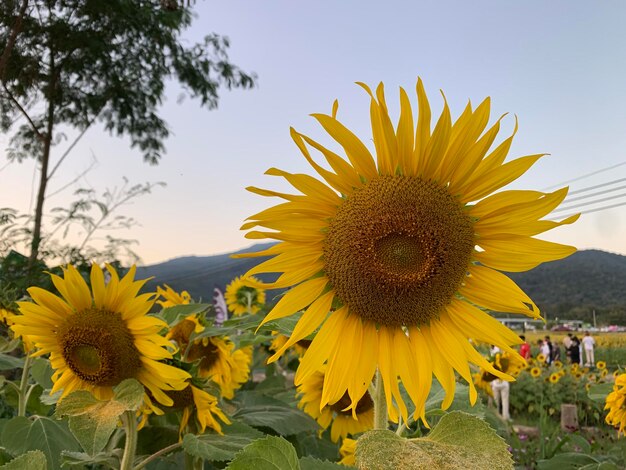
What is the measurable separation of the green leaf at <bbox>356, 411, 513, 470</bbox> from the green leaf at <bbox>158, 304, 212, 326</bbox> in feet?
2.06

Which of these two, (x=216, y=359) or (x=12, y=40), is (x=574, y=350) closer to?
(x=216, y=359)

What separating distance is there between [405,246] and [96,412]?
2.05 ft

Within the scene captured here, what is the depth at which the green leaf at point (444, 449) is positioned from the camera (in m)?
0.65

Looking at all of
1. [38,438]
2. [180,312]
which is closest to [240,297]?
[38,438]

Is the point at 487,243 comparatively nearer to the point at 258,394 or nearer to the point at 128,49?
the point at 258,394

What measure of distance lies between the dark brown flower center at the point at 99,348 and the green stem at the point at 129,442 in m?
0.11

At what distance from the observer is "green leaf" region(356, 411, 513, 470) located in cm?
65

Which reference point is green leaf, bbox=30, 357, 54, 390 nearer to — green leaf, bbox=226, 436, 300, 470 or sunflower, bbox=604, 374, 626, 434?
green leaf, bbox=226, 436, 300, 470

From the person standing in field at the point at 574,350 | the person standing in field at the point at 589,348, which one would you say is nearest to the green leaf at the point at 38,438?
the person standing in field at the point at 589,348

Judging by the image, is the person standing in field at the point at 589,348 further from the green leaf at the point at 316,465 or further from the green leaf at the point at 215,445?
the green leaf at the point at 316,465

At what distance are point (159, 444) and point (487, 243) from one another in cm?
99

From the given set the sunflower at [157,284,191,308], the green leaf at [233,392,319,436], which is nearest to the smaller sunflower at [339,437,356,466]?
the green leaf at [233,392,319,436]

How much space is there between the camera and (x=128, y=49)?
1093 cm

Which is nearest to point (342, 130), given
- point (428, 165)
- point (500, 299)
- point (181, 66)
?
point (428, 165)
